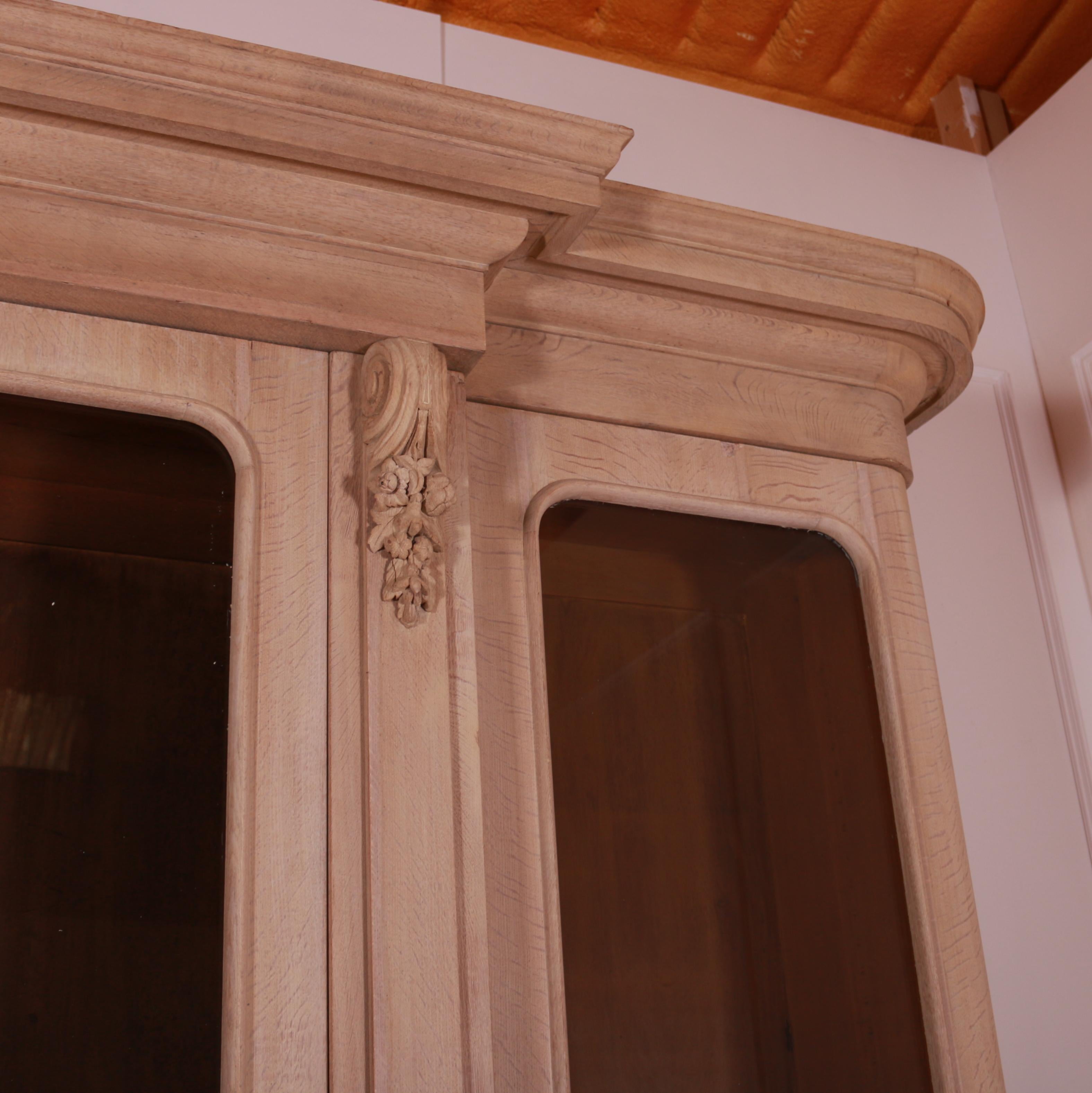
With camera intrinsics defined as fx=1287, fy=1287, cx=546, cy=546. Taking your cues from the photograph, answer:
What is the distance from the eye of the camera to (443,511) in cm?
93

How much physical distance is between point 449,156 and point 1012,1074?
1.19 metres

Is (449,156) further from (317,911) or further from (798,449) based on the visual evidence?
(317,911)

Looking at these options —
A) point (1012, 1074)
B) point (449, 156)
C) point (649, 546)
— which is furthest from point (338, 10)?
point (1012, 1074)

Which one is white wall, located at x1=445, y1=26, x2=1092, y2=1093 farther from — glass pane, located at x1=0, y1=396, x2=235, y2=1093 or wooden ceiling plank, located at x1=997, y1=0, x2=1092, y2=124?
glass pane, located at x1=0, y1=396, x2=235, y2=1093

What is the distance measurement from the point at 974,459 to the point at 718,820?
3.08ft

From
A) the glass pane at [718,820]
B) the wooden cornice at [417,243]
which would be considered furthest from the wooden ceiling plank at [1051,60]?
the glass pane at [718,820]

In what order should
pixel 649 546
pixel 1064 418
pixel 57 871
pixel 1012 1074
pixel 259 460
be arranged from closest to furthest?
1. pixel 57 871
2. pixel 259 460
3. pixel 649 546
4. pixel 1012 1074
5. pixel 1064 418

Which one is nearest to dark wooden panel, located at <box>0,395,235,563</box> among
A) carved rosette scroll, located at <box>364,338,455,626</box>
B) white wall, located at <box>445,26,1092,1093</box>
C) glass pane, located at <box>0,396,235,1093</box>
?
glass pane, located at <box>0,396,235,1093</box>

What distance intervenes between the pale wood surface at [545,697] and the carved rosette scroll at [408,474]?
3.5 inches

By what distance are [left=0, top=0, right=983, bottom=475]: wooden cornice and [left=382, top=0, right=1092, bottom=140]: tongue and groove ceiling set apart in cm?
82

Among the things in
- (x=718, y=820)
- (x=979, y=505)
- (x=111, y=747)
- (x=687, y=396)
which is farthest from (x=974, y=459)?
(x=111, y=747)

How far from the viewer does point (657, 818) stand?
1.02 metres

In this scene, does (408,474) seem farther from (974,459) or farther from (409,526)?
A: (974,459)

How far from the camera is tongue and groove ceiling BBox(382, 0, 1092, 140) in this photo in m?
1.83
